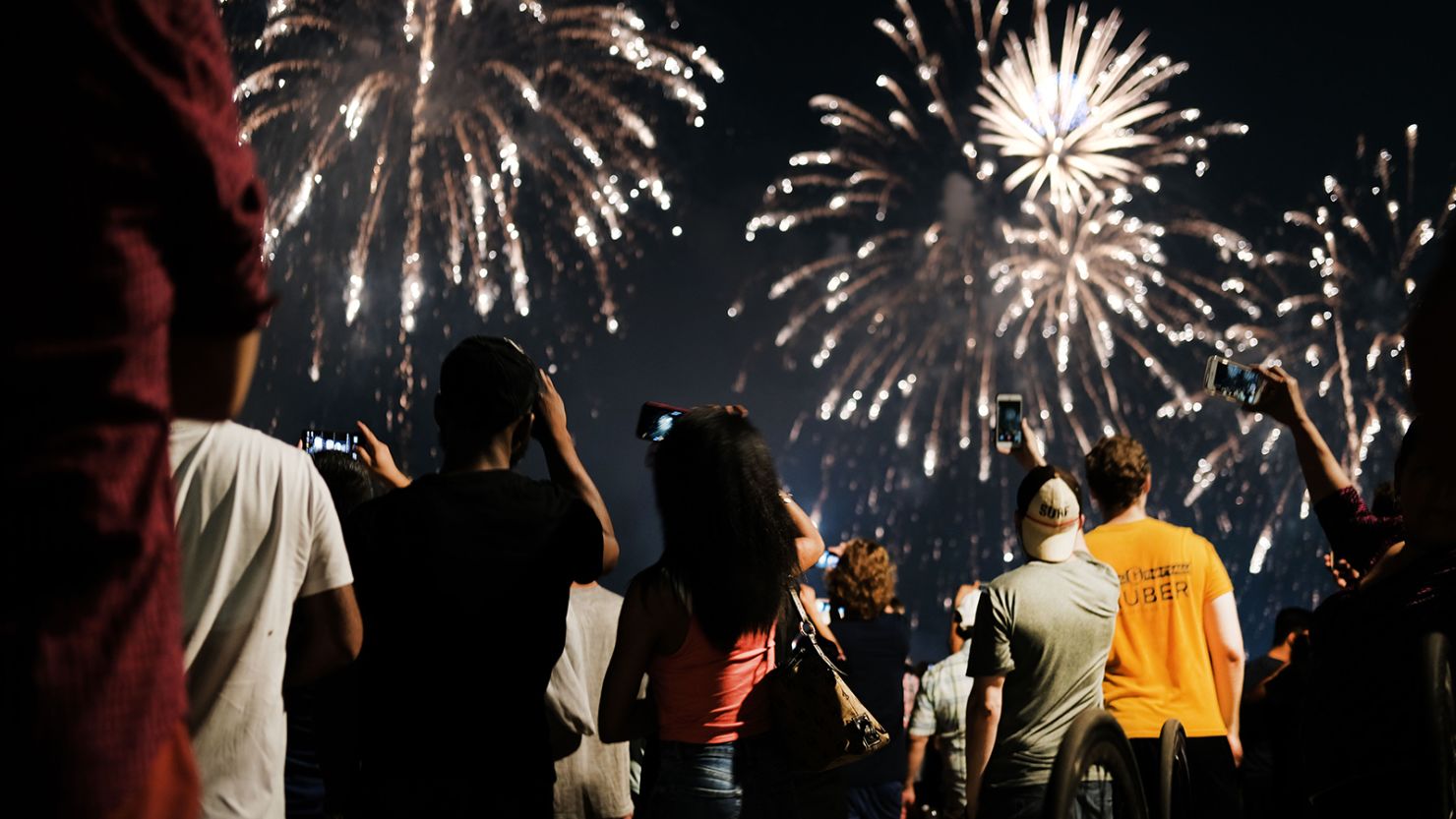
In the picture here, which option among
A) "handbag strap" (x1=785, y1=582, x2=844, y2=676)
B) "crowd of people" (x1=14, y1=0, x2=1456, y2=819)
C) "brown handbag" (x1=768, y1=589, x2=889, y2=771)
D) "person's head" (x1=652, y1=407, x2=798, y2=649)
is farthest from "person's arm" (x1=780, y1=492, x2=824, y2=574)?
"brown handbag" (x1=768, y1=589, x2=889, y2=771)

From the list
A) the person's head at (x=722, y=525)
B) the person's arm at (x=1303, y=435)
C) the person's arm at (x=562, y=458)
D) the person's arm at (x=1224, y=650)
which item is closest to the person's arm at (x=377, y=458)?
the person's arm at (x=562, y=458)

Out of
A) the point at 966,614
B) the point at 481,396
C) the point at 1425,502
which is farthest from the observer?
the point at 966,614

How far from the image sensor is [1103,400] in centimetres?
8250

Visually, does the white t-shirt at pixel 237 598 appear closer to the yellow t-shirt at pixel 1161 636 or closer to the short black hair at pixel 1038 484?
the short black hair at pixel 1038 484

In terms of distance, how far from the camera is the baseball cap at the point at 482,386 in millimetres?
3115

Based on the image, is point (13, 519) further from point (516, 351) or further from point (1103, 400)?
point (1103, 400)

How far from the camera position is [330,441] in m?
4.37

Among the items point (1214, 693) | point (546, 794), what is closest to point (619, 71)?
point (1214, 693)

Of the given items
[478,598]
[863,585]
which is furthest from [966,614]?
A: [478,598]

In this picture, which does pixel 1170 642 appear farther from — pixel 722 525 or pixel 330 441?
pixel 330 441

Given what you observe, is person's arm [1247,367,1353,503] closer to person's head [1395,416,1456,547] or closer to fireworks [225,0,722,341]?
person's head [1395,416,1456,547]

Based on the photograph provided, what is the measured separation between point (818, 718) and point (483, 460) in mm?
1214

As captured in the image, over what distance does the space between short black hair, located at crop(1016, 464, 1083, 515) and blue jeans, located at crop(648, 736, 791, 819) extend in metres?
1.69

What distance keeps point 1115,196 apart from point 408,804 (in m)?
19.9
